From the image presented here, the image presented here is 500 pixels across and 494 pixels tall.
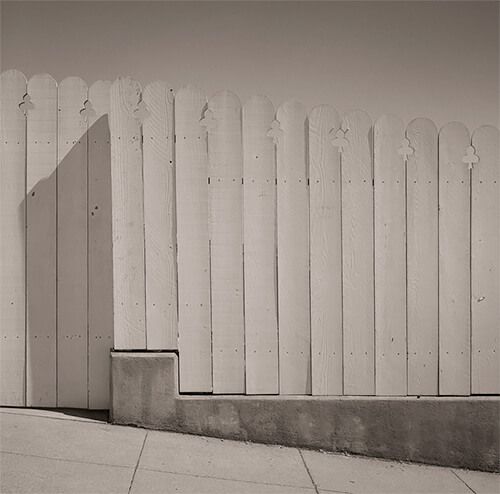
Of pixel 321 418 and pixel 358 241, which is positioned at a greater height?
pixel 358 241

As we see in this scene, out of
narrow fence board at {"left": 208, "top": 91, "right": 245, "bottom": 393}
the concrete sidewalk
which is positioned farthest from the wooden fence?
the concrete sidewalk

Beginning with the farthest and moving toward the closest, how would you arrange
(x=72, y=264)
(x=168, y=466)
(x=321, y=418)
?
(x=72, y=264)
(x=321, y=418)
(x=168, y=466)

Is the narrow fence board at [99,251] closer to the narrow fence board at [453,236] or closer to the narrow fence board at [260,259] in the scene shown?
the narrow fence board at [260,259]

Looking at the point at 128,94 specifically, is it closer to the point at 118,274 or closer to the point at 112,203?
the point at 112,203

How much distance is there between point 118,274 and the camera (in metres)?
3.05

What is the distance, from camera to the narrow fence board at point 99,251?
10.3 ft

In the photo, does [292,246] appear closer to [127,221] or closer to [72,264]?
[127,221]

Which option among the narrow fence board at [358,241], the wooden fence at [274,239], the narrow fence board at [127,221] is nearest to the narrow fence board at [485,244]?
the wooden fence at [274,239]

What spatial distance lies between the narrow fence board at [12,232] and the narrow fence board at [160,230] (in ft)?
2.53

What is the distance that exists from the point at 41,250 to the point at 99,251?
1.16 feet

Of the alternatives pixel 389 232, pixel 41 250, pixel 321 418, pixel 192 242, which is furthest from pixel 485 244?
pixel 41 250

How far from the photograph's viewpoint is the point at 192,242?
306 centimetres

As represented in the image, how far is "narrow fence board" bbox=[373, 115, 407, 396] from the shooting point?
308 cm

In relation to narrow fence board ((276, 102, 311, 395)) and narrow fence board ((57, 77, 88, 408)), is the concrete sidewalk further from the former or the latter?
narrow fence board ((276, 102, 311, 395))
